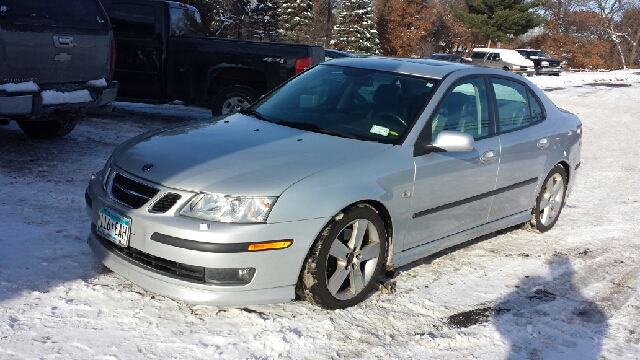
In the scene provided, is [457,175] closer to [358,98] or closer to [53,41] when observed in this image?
[358,98]

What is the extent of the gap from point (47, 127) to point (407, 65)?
16.9ft

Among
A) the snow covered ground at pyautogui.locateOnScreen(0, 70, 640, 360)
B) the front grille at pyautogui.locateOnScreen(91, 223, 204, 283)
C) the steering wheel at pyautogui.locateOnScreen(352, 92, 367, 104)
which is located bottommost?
the snow covered ground at pyautogui.locateOnScreen(0, 70, 640, 360)

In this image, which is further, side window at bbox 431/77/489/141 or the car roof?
the car roof

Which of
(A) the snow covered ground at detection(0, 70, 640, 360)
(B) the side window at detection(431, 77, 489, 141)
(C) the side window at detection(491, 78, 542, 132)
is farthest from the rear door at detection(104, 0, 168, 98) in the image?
(B) the side window at detection(431, 77, 489, 141)

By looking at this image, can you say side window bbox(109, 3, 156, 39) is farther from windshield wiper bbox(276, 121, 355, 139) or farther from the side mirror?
the side mirror

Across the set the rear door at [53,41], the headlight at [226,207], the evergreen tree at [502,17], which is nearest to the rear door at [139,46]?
the rear door at [53,41]

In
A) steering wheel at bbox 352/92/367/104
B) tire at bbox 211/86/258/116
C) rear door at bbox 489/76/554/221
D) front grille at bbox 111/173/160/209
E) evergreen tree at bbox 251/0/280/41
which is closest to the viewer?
front grille at bbox 111/173/160/209

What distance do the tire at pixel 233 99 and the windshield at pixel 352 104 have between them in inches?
178

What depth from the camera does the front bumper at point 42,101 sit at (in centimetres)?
644

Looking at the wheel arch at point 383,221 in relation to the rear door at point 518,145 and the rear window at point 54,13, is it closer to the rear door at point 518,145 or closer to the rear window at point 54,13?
the rear door at point 518,145

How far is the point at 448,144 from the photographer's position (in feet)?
14.4

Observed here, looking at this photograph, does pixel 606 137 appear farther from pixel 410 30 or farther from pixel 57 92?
pixel 410 30

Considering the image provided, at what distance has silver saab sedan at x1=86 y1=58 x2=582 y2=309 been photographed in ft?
11.7

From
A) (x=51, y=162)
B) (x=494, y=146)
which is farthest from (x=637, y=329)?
(x=51, y=162)
